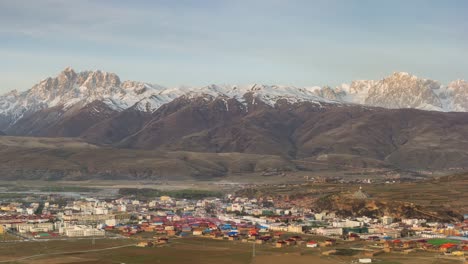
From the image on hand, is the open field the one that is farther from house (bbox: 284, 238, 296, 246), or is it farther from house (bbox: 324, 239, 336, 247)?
house (bbox: 324, 239, 336, 247)

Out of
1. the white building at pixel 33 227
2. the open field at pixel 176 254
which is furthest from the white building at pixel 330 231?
the white building at pixel 33 227

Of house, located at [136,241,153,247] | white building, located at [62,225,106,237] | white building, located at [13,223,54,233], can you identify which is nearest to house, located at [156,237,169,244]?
house, located at [136,241,153,247]

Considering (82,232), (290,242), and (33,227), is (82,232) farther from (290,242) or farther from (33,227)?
(290,242)

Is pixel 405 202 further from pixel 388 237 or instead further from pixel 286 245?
pixel 286 245

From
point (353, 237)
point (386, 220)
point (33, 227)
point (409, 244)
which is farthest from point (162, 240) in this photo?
point (386, 220)

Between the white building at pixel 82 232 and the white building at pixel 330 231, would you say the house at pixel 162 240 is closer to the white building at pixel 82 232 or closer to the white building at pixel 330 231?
the white building at pixel 82 232

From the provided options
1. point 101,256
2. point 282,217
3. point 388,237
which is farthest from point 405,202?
point 101,256
